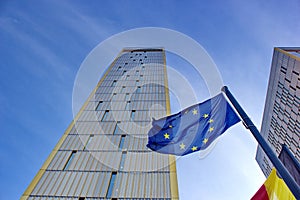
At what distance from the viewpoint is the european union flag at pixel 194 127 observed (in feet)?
18.9

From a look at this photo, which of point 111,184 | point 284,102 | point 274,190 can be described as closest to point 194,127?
point 274,190

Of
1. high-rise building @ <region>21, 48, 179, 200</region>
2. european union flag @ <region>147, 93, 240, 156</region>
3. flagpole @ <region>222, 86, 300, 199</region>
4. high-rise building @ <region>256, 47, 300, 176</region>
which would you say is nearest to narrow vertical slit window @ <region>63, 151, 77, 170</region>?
high-rise building @ <region>21, 48, 179, 200</region>

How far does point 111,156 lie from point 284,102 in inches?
1340

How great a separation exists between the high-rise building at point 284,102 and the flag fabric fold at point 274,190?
33.1 metres

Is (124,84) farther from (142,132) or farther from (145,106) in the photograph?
(142,132)

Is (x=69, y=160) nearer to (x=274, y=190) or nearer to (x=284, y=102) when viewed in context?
(x=274, y=190)

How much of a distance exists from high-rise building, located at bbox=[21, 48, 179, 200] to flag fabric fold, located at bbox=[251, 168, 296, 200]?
8828 mm

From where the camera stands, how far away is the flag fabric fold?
4.21m

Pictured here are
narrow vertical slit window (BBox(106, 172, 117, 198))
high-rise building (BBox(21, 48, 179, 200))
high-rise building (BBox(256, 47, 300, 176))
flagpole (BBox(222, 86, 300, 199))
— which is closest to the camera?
flagpole (BBox(222, 86, 300, 199))

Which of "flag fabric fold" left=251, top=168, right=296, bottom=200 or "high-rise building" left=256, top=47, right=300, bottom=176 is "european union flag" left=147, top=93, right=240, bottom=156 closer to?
"flag fabric fold" left=251, top=168, right=296, bottom=200

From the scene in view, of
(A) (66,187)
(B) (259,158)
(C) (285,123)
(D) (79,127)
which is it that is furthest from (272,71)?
(A) (66,187)

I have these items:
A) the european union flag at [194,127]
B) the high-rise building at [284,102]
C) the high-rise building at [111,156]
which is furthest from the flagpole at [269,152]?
the high-rise building at [284,102]

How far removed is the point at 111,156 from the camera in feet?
52.2

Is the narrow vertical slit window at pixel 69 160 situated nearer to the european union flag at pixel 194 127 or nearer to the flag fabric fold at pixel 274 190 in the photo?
the european union flag at pixel 194 127
